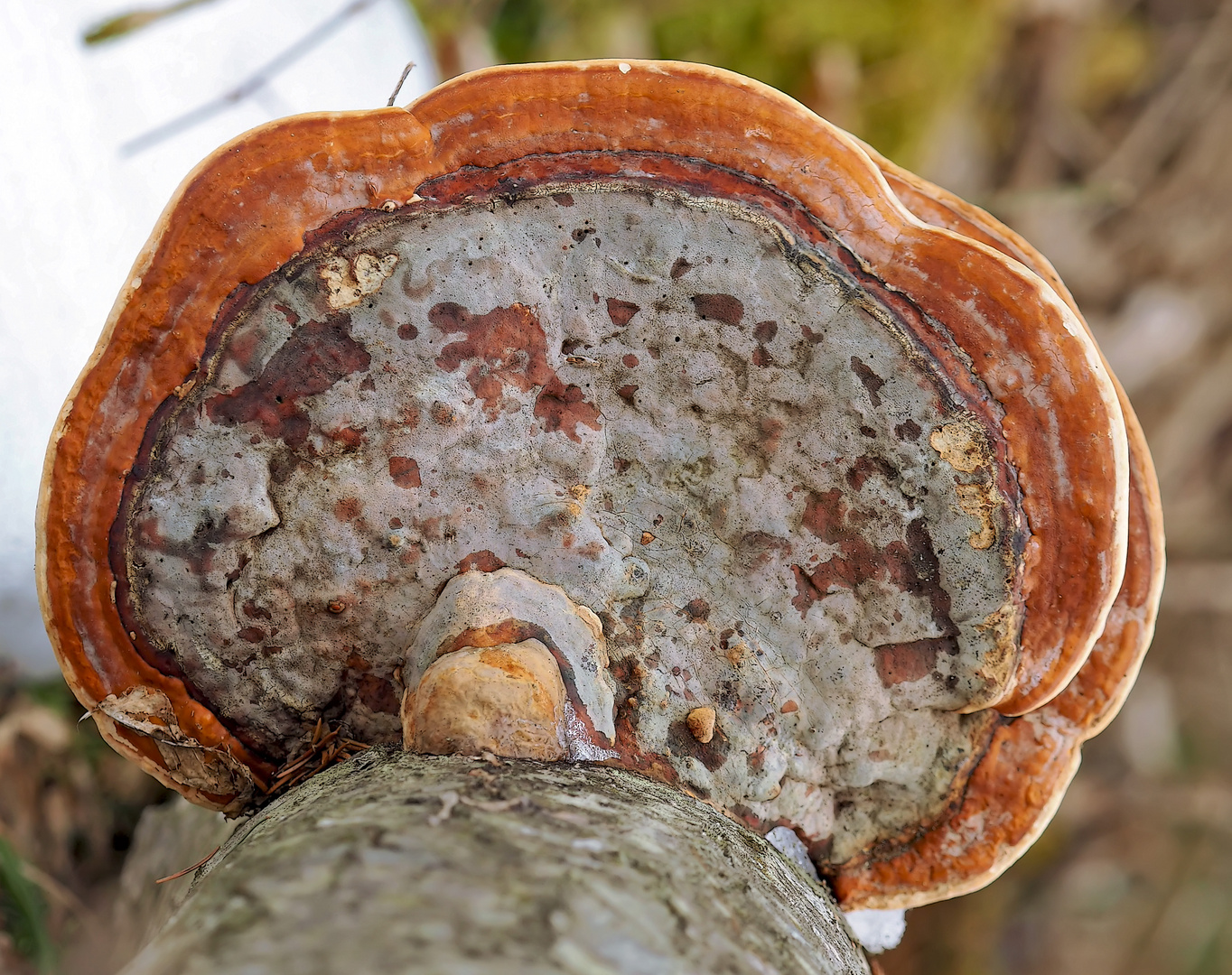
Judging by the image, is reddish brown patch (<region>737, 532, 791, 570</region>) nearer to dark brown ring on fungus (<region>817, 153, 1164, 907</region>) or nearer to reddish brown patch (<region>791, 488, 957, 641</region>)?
reddish brown patch (<region>791, 488, 957, 641</region>)

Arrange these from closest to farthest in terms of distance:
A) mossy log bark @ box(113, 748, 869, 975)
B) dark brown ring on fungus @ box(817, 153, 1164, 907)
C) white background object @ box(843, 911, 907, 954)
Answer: mossy log bark @ box(113, 748, 869, 975)
dark brown ring on fungus @ box(817, 153, 1164, 907)
white background object @ box(843, 911, 907, 954)

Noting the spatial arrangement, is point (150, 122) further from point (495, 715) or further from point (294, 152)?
point (495, 715)

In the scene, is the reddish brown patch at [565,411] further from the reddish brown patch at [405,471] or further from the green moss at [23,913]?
the green moss at [23,913]

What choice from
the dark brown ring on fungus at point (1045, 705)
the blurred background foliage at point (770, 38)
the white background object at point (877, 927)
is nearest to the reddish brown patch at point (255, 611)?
the dark brown ring on fungus at point (1045, 705)

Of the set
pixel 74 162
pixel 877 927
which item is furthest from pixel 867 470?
pixel 74 162

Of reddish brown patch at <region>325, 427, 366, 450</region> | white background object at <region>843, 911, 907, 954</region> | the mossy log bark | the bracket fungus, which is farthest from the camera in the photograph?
white background object at <region>843, 911, 907, 954</region>

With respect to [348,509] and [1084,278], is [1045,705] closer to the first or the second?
[348,509]

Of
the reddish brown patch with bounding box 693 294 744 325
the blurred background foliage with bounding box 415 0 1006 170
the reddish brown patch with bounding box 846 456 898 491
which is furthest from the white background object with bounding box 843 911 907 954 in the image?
the blurred background foliage with bounding box 415 0 1006 170
